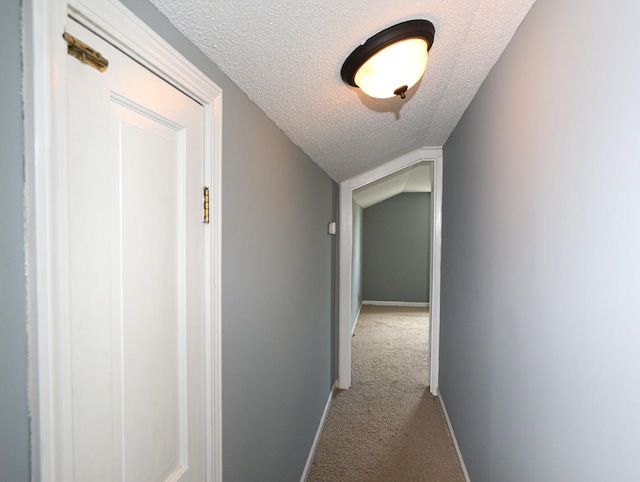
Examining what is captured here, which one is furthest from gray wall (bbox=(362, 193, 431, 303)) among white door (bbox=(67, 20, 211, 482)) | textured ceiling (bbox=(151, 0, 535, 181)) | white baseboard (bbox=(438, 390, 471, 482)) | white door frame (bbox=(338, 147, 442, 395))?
white door (bbox=(67, 20, 211, 482))

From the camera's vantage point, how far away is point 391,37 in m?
1.02

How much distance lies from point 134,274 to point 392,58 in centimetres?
93

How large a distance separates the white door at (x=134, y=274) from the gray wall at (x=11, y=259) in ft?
0.25

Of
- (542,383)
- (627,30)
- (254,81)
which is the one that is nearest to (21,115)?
(254,81)

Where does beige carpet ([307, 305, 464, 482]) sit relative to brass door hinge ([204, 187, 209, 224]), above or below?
below

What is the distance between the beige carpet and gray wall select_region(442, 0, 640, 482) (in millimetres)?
693

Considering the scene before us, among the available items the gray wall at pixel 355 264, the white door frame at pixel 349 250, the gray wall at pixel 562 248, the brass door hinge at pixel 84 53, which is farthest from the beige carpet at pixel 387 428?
the brass door hinge at pixel 84 53

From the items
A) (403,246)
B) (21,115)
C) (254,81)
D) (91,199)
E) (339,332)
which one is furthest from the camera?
(403,246)

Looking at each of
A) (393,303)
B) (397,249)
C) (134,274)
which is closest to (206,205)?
(134,274)

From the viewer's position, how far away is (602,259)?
0.74m

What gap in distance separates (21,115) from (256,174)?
85 cm

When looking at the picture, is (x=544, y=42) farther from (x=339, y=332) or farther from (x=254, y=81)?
(x=339, y=332)

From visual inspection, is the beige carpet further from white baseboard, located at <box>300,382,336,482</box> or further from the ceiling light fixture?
the ceiling light fixture

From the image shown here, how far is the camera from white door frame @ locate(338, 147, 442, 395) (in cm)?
310
